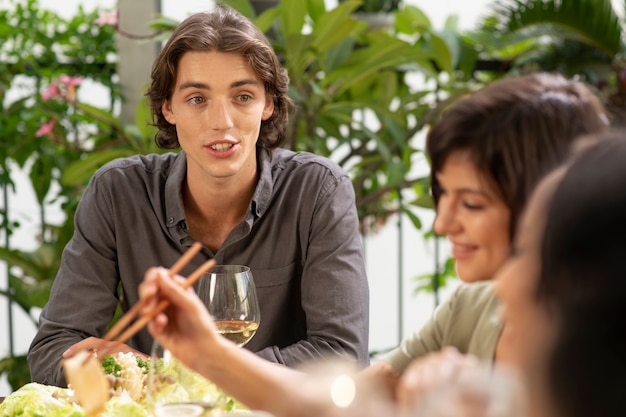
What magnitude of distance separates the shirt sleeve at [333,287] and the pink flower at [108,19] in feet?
4.78

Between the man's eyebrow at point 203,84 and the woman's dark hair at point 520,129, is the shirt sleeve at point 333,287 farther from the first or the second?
the woman's dark hair at point 520,129

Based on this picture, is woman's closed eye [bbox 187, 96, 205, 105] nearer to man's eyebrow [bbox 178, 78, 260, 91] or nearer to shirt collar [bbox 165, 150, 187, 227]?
man's eyebrow [bbox 178, 78, 260, 91]

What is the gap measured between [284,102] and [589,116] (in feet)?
3.80

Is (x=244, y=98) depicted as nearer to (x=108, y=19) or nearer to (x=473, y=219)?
(x=473, y=219)

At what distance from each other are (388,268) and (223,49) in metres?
2.28

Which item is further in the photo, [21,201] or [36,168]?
[21,201]

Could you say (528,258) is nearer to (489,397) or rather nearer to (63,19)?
(489,397)

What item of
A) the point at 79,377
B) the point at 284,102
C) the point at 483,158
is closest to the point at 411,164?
the point at 284,102

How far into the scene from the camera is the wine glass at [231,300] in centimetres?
146

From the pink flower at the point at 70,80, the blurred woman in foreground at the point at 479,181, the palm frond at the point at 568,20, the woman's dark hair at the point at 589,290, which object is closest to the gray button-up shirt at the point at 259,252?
the blurred woman in foreground at the point at 479,181

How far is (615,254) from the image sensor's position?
0.67 metres

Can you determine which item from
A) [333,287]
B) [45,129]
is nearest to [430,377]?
[333,287]

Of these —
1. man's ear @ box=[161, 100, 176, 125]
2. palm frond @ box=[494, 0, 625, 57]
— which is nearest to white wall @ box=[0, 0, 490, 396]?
palm frond @ box=[494, 0, 625, 57]

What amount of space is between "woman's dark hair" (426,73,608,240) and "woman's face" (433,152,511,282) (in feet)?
0.04
